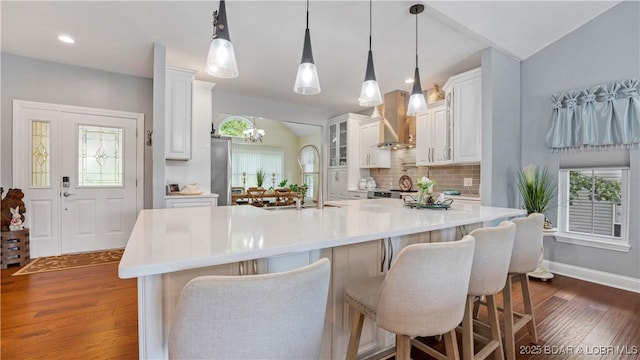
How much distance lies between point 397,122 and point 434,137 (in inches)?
31.7

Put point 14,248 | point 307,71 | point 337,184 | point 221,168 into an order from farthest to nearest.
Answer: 1. point 337,184
2. point 221,168
3. point 14,248
4. point 307,71

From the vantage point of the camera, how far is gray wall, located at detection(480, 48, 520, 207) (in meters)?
3.18

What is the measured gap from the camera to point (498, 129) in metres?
3.24

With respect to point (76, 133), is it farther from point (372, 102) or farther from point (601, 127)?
point (601, 127)

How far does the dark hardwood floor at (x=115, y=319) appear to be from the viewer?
1821 mm

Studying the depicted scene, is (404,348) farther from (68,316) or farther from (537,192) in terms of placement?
(537,192)

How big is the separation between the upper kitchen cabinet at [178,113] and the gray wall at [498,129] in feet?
11.8

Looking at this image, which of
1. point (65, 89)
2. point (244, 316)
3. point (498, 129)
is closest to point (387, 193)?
point (498, 129)

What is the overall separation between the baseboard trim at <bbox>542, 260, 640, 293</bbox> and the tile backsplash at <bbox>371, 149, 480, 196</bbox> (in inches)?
48.1

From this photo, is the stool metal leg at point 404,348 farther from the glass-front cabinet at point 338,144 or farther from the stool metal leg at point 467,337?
the glass-front cabinet at point 338,144

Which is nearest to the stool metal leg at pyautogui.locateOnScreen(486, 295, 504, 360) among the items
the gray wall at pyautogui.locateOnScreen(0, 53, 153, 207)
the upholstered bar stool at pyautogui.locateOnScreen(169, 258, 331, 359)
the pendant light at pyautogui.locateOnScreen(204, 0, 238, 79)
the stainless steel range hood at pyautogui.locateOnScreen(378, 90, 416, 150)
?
the upholstered bar stool at pyautogui.locateOnScreen(169, 258, 331, 359)

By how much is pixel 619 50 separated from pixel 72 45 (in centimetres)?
602

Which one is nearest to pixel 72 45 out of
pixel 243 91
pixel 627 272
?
pixel 243 91

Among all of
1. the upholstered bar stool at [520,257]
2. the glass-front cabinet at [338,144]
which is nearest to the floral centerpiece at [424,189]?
the upholstered bar stool at [520,257]
